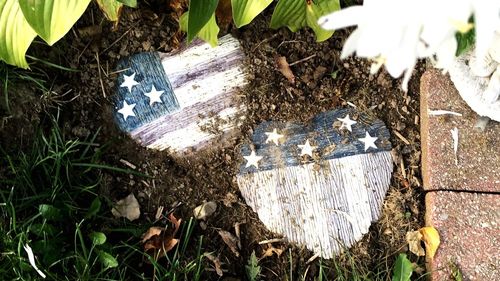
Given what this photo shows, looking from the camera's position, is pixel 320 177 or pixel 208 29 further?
pixel 320 177

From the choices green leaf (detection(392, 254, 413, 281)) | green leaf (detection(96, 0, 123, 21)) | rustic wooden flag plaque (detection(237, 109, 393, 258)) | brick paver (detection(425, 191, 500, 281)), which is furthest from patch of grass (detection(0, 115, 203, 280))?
brick paver (detection(425, 191, 500, 281))

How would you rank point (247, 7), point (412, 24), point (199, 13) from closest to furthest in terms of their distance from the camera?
point (412, 24)
point (199, 13)
point (247, 7)

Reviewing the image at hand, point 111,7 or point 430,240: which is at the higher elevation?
point 111,7

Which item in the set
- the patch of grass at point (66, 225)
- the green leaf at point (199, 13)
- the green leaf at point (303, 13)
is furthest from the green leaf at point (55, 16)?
the green leaf at point (303, 13)

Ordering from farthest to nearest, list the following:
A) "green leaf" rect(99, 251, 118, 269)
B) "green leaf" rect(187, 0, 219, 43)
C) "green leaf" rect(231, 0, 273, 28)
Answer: "green leaf" rect(99, 251, 118, 269)
"green leaf" rect(231, 0, 273, 28)
"green leaf" rect(187, 0, 219, 43)

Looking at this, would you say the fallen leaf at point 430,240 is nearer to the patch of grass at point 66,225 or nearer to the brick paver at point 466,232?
the brick paver at point 466,232

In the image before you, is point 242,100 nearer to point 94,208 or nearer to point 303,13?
point 303,13

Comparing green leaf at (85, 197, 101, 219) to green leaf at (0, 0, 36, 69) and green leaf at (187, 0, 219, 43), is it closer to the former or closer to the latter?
green leaf at (0, 0, 36, 69)

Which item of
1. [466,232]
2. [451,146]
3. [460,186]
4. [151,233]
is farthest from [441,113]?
[151,233]
